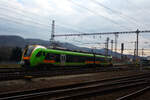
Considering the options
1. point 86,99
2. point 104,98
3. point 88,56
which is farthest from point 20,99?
point 88,56

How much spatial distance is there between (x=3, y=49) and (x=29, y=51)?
73.2 ft

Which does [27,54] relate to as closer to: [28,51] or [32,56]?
[28,51]

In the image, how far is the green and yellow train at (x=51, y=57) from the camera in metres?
18.8

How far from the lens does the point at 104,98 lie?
8430mm

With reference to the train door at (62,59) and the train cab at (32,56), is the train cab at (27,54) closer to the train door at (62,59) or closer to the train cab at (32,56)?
the train cab at (32,56)

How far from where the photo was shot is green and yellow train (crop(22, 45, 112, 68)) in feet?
61.6

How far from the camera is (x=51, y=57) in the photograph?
20.6 meters

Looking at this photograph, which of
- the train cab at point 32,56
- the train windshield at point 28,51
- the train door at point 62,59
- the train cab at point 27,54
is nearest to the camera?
the train cab at point 32,56

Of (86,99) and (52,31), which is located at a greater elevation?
(52,31)

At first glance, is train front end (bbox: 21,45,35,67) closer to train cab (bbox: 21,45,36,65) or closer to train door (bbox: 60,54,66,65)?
train cab (bbox: 21,45,36,65)

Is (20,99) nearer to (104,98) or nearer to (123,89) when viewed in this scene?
(104,98)

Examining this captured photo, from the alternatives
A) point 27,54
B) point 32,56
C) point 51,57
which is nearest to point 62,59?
point 51,57

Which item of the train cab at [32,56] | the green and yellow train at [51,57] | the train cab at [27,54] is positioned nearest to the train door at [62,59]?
the green and yellow train at [51,57]

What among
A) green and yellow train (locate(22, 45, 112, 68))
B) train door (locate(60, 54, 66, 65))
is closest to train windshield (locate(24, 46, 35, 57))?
green and yellow train (locate(22, 45, 112, 68))
